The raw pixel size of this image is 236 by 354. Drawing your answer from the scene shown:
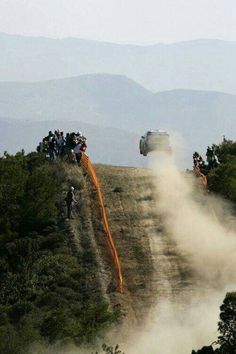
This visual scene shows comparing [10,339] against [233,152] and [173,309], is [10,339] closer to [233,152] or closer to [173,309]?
[173,309]

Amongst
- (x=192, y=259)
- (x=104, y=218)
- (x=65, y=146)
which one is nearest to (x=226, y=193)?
(x=104, y=218)

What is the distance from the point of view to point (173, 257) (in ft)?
124

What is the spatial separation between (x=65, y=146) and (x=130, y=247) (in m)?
10.2

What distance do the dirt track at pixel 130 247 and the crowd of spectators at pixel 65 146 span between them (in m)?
0.97

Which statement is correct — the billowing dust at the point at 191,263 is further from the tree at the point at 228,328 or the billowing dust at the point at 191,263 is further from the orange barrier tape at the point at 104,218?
the tree at the point at 228,328

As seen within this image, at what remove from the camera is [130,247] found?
38312mm

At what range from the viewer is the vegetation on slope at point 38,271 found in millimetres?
27734

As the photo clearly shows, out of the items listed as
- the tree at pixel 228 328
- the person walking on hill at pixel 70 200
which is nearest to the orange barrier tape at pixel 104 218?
the person walking on hill at pixel 70 200

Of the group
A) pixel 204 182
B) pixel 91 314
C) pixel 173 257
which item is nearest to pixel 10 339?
pixel 91 314

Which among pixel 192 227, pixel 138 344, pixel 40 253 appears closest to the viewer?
pixel 138 344

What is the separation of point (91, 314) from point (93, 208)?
41.7ft

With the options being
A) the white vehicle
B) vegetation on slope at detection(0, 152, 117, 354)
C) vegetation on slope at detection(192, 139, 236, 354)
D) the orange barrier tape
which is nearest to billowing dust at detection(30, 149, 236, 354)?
vegetation on slope at detection(192, 139, 236, 354)

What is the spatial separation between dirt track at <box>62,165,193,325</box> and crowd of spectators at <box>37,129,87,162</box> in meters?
0.97

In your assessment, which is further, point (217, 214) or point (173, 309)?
point (217, 214)
